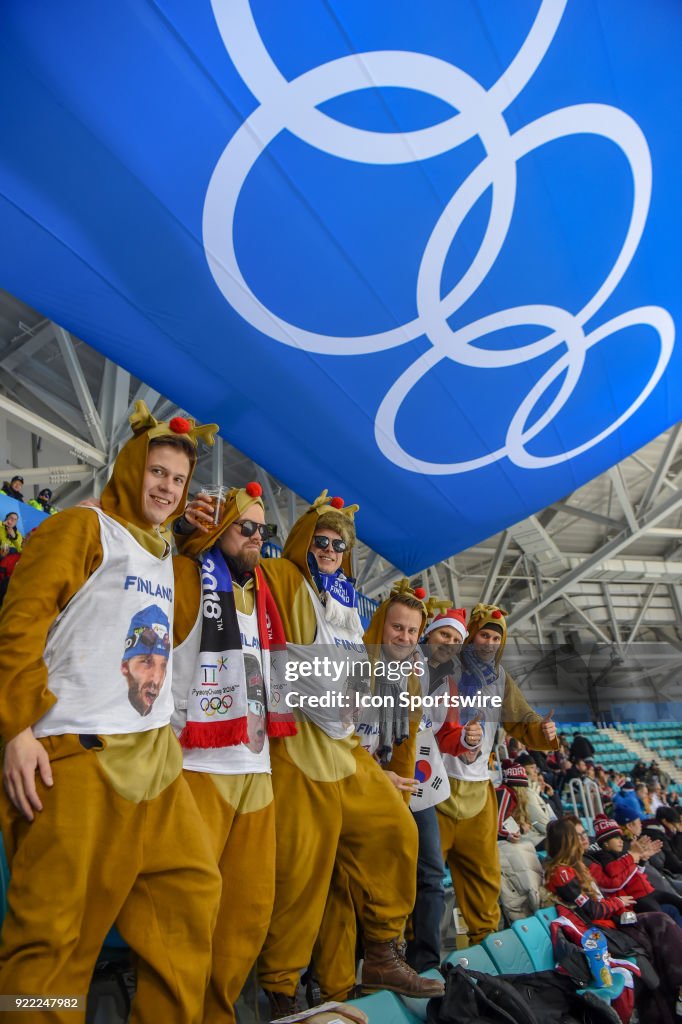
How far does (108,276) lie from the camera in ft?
11.7

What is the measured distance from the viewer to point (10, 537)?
4203mm

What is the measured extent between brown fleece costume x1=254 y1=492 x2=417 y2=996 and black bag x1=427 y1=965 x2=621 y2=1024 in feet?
0.86

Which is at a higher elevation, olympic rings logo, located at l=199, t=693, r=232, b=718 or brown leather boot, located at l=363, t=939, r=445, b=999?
olympic rings logo, located at l=199, t=693, r=232, b=718

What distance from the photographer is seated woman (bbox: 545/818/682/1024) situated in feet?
10.0

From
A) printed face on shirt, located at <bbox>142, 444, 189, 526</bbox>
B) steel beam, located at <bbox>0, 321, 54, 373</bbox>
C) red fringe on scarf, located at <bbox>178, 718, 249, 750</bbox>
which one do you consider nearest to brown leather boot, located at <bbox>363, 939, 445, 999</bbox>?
red fringe on scarf, located at <bbox>178, 718, 249, 750</bbox>

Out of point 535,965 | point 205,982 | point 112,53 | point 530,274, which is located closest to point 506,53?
point 530,274

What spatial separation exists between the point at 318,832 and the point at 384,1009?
56cm

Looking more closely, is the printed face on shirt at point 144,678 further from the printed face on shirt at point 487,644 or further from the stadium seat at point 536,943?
the stadium seat at point 536,943

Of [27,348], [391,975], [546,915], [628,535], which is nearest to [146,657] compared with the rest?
[391,975]

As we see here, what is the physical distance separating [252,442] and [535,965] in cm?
383

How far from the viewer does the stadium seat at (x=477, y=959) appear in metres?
2.64

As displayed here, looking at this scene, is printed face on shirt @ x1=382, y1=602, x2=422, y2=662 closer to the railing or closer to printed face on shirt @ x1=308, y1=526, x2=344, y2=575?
printed face on shirt @ x1=308, y1=526, x2=344, y2=575

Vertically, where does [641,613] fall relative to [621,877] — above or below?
above

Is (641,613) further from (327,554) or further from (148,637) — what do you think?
(148,637)
